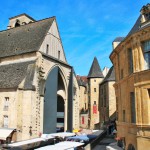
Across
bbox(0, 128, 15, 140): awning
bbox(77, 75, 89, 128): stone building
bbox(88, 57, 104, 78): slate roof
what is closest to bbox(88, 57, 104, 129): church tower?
bbox(88, 57, 104, 78): slate roof

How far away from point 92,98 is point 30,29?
2134cm

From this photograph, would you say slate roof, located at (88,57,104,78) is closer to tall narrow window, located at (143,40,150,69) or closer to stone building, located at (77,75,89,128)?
stone building, located at (77,75,89,128)

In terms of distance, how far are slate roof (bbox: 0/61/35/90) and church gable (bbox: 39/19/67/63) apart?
341 centimetres

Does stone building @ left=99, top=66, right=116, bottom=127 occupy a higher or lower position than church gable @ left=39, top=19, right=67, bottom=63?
lower

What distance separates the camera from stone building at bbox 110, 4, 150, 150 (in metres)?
12.0

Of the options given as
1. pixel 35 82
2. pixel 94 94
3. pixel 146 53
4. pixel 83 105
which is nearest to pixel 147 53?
pixel 146 53

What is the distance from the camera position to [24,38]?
35.0m

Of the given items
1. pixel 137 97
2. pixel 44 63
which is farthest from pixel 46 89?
pixel 137 97

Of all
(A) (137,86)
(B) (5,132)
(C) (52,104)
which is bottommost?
(B) (5,132)

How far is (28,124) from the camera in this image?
26.3 meters

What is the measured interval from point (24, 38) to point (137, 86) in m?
25.7

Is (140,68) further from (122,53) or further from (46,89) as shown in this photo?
(46,89)

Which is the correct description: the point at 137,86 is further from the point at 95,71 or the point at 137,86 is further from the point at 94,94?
the point at 95,71

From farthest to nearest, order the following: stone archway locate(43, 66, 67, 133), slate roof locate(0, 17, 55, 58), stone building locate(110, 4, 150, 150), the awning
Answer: slate roof locate(0, 17, 55, 58), stone archway locate(43, 66, 67, 133), the awning, stone building locate(110, 4, 150, 150)
